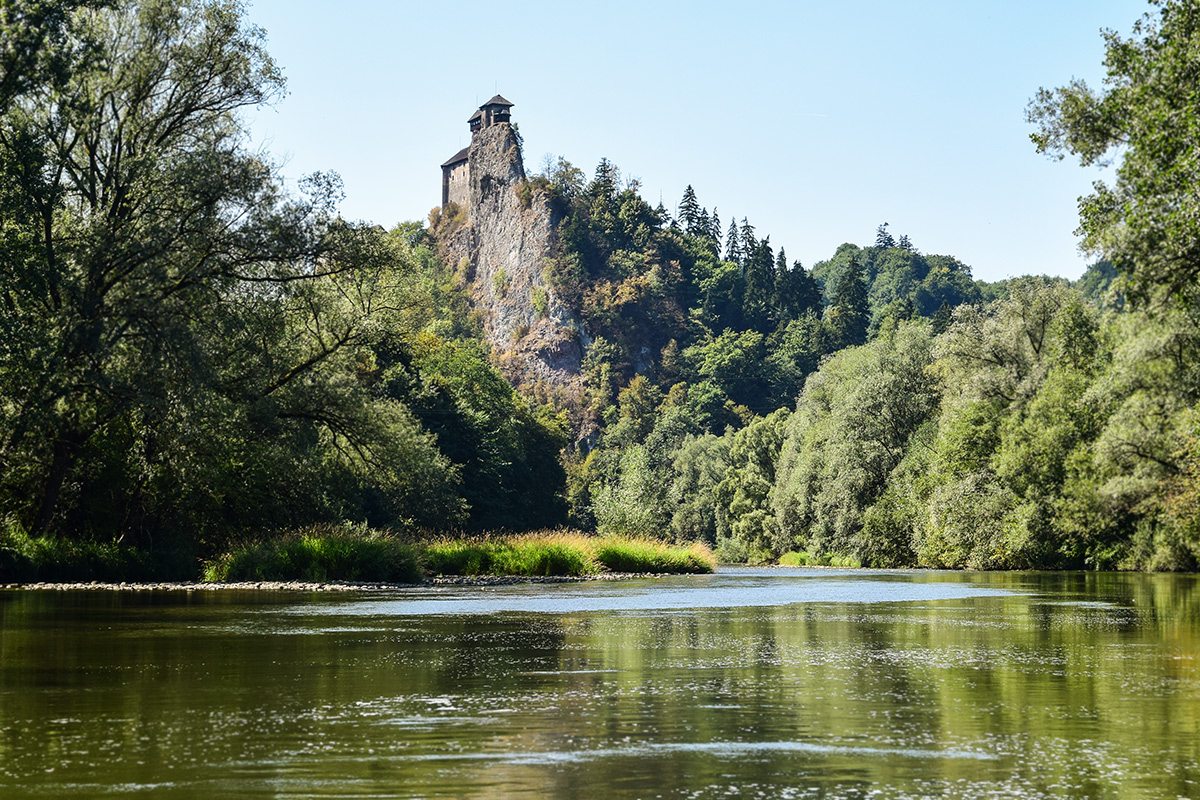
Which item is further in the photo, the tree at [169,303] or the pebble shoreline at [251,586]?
the tree at [169,303]

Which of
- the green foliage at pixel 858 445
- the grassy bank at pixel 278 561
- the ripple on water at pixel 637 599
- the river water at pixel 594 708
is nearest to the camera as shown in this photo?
the river water at pixel 594 708

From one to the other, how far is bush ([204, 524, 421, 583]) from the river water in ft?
56.7

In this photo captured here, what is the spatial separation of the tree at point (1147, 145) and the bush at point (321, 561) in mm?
23558

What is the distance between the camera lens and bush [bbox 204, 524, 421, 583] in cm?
4356

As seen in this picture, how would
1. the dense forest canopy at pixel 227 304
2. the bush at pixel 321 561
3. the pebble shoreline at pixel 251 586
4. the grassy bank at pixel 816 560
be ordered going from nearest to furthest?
1. the dense forest canopy at pixel 227 304
2. the pebble shoreline at pixel 251 586
3. the bush at pixel 321 561
4. the grassy bank at pixel 816 560

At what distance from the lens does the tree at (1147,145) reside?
31016 mm

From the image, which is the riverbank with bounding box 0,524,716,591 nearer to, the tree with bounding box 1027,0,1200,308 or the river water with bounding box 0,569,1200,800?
the river water with bounding box 0,569,1200,800

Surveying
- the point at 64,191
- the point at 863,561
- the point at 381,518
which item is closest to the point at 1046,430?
the point at 863,561

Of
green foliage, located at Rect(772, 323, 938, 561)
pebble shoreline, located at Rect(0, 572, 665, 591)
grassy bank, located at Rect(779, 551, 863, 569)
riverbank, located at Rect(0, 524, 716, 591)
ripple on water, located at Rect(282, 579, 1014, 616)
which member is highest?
green foliage, located at Rect(772, 323, 938, 561)

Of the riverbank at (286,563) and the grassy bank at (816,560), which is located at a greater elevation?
the riverbank at (286,563)

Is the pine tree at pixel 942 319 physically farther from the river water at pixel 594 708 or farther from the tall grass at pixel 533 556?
the river water at pixel 594 708

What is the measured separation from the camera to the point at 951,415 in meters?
89.2

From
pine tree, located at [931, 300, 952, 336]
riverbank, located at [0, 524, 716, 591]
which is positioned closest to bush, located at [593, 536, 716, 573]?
riverbank, located at [0, 524, 716, 591]

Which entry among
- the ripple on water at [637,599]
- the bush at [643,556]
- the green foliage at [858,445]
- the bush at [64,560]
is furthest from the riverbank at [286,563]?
the green foliage at [858,445]
